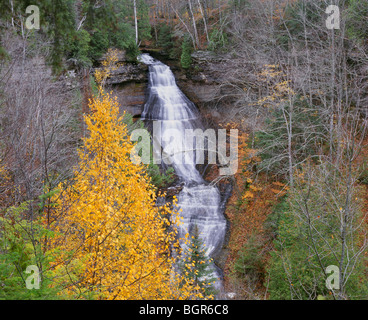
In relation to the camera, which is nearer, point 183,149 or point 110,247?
point 110,247

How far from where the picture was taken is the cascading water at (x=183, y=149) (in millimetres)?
16047

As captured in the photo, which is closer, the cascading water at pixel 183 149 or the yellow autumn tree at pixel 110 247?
the yellow autumn tree at pixel 110 247

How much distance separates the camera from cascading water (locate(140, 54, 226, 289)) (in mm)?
16047

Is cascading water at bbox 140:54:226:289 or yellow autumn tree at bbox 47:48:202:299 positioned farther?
cascading water at bbox 140:54:226:289

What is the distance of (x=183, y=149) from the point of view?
71.6 ft

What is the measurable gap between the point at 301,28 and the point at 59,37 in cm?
1733

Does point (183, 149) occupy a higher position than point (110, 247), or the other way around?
point (183, 149)

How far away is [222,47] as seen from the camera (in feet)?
71.5
